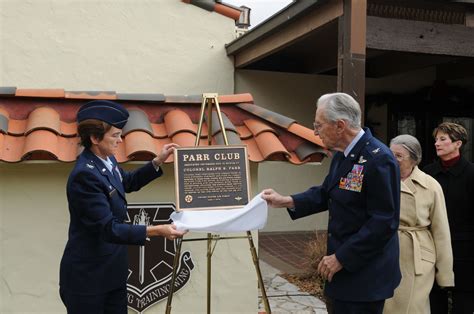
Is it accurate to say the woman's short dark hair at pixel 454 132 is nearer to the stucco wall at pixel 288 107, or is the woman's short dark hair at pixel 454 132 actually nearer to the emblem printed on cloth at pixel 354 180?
the emblem printed on cloth at pixel 354 180

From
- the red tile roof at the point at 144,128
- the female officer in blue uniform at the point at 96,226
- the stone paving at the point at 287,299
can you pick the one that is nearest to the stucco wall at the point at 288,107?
the stone paving at the point at 287,299

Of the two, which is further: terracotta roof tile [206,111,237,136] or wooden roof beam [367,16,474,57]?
wooden roof beam [367,16,474,57]

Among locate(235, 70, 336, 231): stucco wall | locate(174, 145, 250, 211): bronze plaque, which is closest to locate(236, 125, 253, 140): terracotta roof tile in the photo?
locate(174, 145, 250, 211): bronze plaque

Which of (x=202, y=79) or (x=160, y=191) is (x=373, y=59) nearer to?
(x=202, y=79)

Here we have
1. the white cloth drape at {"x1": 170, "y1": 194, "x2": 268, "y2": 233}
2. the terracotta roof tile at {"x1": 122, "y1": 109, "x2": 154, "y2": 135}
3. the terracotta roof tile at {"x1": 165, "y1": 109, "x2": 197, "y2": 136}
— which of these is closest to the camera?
the white cloth drape at {"x1": 170, "y1": 194, "x2": 268, "y2": 233}

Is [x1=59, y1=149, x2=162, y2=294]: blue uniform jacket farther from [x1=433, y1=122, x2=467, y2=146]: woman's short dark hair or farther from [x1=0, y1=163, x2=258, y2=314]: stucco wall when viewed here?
[x1=433, y1=122, x2=467, y2=146]: woman's short dark hair

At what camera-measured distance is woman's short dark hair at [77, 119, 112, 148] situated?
7.55ft

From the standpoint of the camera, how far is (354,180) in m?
2.30

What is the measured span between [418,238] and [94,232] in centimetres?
205

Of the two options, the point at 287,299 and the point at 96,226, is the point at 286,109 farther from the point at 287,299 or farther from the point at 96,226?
the point at 96,226

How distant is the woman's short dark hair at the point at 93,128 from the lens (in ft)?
7.55

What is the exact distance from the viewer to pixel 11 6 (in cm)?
708

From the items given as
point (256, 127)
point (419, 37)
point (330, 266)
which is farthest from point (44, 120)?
point (419, 37)

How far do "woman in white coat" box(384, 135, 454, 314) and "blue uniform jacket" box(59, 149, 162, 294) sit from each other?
5.72 feet
